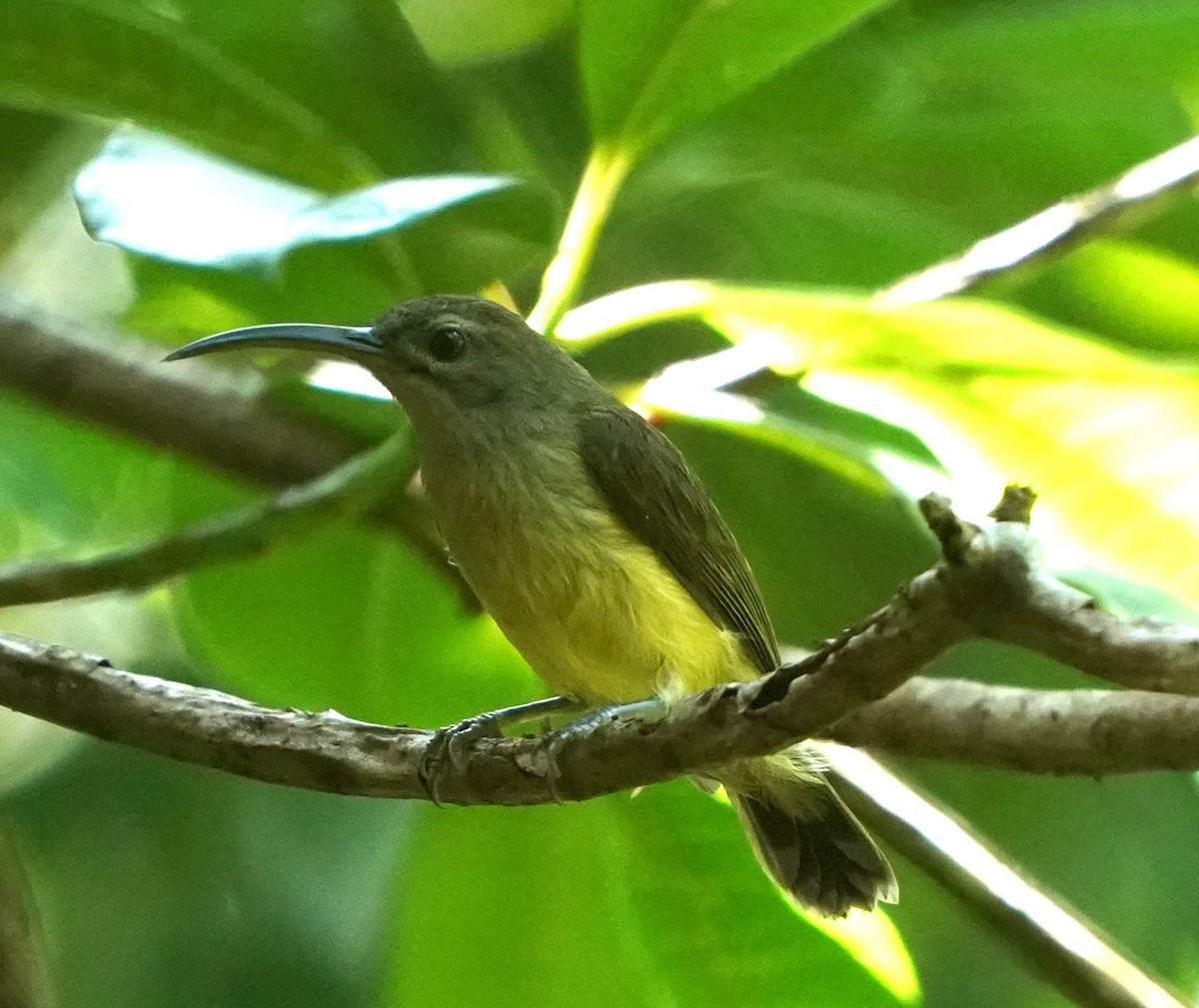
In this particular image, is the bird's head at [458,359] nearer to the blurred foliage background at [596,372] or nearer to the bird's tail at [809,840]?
the blurred foliage background at [596,372]

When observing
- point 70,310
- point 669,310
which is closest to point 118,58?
point 669,310

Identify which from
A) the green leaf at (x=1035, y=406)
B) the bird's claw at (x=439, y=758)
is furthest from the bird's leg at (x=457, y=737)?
the green leaf at (x=1035, y=406)

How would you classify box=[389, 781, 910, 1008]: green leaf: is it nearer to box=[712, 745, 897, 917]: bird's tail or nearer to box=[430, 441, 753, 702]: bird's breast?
box=[712, 745, 897, 917]: bird's tail

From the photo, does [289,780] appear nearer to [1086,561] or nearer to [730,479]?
[1086,561]

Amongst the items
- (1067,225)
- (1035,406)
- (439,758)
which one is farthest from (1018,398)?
(439,758)

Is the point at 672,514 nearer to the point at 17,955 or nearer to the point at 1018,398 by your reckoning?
the point at 1018,398

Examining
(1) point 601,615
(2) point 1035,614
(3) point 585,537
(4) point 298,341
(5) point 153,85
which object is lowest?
(2) point 1035,614

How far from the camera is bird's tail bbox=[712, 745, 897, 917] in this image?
8.79 feet

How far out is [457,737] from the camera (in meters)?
2.09

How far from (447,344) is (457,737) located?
1.03 metres

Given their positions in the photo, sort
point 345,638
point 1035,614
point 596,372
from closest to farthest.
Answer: point 1035,614
point 345,638
point 596,372

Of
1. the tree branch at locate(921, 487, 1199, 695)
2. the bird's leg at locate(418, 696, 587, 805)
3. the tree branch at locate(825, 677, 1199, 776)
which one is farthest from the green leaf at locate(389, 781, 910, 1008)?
the tree branch at locate(921, 487, 1199, 695)

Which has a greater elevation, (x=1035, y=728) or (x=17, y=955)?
(x=17, y=955)

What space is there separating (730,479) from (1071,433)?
124 cm
